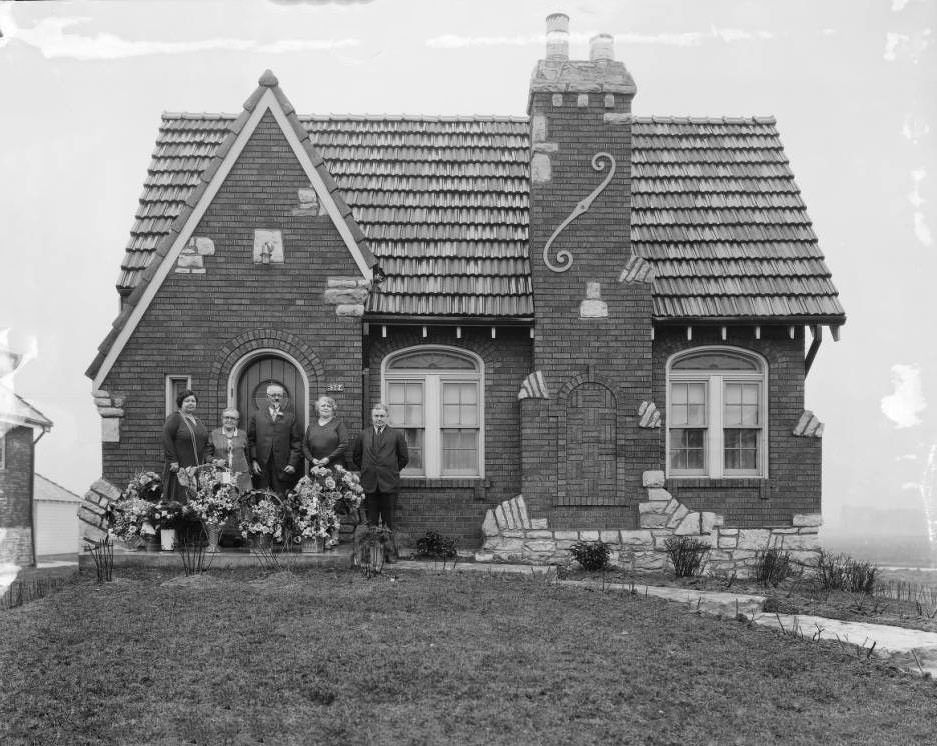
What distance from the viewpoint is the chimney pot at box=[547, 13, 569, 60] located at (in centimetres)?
1648

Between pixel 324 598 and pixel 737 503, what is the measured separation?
769 cm

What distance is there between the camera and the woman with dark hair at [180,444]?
555 inches

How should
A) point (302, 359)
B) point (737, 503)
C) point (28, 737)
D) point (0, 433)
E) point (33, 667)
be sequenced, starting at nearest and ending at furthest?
point (28, 737) → point (0, 433) → point (33, 667) → point (302, 359) → point (737, 503)

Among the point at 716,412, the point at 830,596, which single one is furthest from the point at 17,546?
the point at 830,596

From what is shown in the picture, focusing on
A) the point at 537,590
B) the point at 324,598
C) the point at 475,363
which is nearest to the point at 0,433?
the point at 324,598

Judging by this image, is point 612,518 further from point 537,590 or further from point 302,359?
point 302,359

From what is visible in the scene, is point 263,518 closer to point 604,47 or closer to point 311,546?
point 311,546

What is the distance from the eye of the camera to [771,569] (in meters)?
14.6

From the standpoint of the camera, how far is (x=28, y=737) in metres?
7.38

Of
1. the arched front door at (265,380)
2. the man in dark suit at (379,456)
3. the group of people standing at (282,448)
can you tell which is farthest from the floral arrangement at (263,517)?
the arched front door at (265,380)

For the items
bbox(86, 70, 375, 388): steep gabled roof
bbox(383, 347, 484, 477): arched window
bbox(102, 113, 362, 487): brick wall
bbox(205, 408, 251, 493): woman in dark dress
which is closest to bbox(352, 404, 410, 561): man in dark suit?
bbox(102, 113, 362, 487): brick wall

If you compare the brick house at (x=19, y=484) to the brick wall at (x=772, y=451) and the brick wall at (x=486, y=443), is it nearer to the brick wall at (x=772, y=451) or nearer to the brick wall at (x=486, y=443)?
the brick wall at (x=486, y=443)

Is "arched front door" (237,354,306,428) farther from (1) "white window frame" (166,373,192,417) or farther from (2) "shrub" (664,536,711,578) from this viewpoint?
(2) "shrub" (664,536,711,578)

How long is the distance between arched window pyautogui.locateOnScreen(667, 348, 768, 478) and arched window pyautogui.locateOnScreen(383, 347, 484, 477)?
315cm
